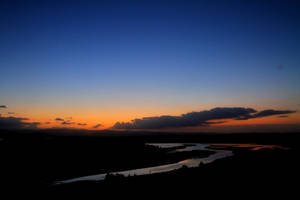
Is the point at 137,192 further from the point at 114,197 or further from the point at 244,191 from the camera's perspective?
the point at 244,191

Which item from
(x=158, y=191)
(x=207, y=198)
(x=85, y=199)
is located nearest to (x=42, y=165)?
(x=85, y=199)

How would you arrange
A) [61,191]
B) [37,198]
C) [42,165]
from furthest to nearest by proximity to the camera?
1. [42,165]
2. [61,191]
3. [37,198]

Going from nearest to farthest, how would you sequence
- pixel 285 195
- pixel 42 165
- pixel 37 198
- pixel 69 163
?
pixel 285 195 < pixel 37 198 < pixel 42 165 < pixel 69 163

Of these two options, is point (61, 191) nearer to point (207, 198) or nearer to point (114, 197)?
point (114, 197)

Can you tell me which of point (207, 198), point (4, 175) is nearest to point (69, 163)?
point (4, 175)

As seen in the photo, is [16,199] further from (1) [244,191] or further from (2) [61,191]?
(1) [244,191]

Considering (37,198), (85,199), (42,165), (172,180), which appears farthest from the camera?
(42,165)

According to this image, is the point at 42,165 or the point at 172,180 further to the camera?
the point at 42,165

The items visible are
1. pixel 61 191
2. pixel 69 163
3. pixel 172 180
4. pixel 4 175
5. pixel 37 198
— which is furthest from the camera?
pixel 69 163

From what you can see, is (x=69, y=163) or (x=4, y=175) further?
(x=69, y=163)
